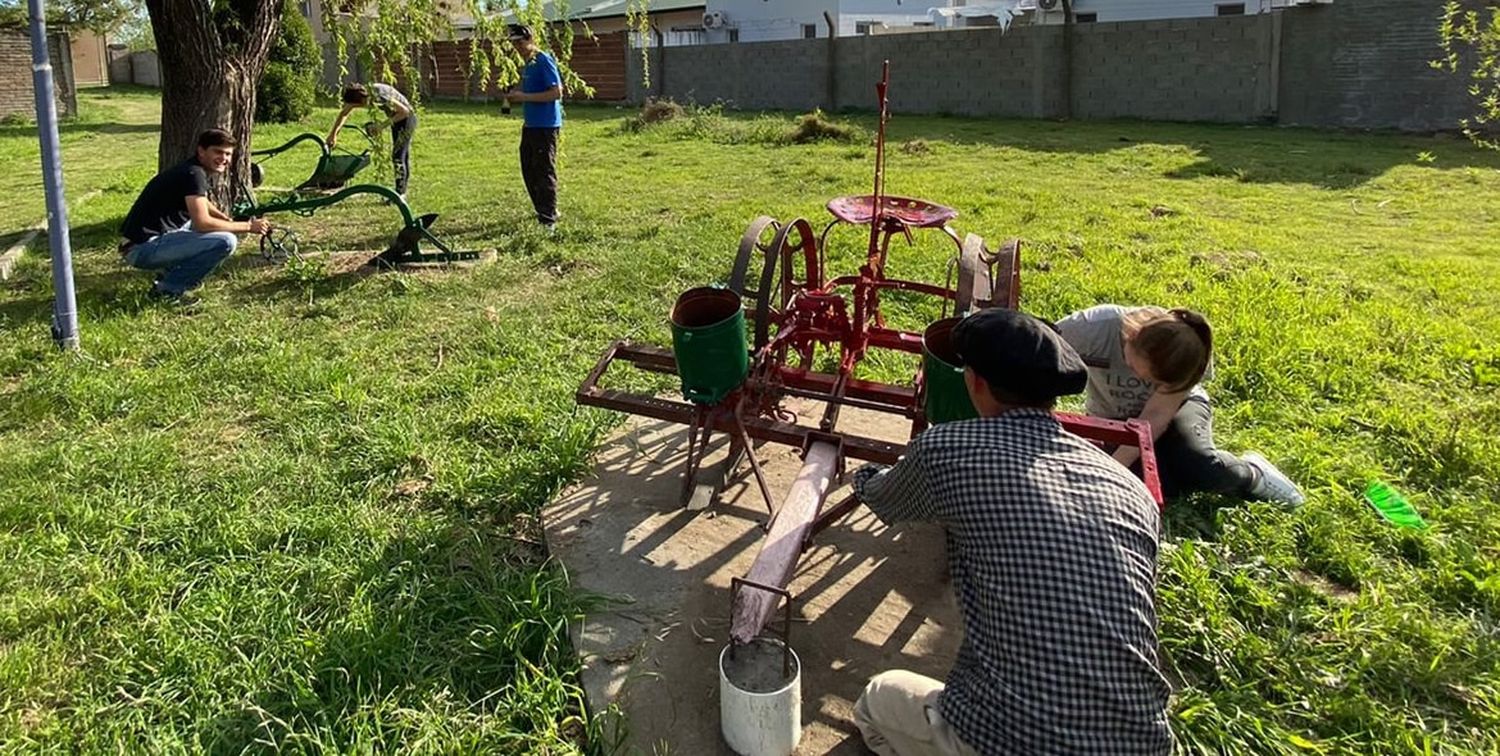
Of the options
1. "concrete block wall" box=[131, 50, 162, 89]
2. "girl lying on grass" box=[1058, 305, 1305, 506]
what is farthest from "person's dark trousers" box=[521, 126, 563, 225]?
"concrete block wall" box=[131, 50, 162, 89]

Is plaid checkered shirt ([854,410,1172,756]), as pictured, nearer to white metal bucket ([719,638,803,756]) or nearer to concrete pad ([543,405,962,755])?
white metal bucket ([719,638,803,756])

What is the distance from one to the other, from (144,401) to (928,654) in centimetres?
352

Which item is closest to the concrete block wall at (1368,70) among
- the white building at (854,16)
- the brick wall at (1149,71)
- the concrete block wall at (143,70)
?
the brick wall at (1149,71)

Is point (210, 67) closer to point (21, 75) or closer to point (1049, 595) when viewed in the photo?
point (1049, 595)

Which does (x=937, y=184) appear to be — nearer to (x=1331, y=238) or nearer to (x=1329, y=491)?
(x=1331, y=238)

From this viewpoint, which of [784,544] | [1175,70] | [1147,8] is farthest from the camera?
[1147,8]

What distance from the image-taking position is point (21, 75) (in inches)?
795

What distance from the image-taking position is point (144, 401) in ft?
14.0

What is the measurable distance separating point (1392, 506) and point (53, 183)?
584 cm

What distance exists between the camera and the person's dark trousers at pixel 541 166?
780cm

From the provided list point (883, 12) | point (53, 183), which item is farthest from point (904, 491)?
point (883, 12)

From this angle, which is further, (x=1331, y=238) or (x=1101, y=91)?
(x=1101, y=91)

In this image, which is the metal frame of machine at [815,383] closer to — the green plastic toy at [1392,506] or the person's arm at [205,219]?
the green plastic toy at [1392,506]

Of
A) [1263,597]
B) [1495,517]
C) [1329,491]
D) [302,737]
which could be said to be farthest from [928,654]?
[1495,517]
